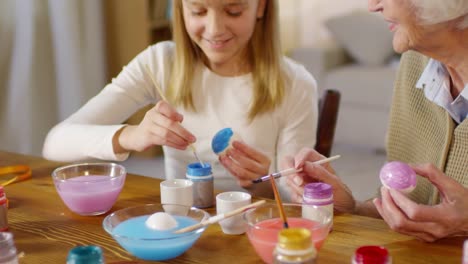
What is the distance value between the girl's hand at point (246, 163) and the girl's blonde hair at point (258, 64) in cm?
34

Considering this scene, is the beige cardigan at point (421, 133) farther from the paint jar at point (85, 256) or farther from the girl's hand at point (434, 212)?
the paint jar at point (85, 256)

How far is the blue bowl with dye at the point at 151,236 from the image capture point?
1.16 metres

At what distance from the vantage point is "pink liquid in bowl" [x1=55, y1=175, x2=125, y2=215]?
142 cm

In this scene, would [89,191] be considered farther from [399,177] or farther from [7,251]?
[399,177]

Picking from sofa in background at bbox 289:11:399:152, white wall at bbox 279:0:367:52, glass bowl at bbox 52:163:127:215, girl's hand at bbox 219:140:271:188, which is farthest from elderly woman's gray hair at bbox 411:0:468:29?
white wall at bbox 279:0:367:52

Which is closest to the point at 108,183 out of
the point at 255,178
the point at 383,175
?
the point at 255,178

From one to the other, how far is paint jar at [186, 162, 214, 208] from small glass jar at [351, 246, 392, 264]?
0.55m

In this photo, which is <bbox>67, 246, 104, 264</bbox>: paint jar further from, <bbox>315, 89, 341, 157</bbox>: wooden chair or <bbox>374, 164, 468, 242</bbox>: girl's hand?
<bbox>315, 89, 341, 157</bbox>: wooden chair

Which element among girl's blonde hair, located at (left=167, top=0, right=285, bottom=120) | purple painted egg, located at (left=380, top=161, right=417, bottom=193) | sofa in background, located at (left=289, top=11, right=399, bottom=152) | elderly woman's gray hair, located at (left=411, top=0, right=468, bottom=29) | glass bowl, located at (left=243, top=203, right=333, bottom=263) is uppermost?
elderly woman's gray hair, located at (left=411, top=0, right=468, bottom=29)

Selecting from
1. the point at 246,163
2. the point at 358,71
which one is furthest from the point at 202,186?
the point at 358,71

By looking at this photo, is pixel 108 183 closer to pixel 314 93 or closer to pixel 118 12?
pixel 314 93

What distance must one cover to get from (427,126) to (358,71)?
8.91 feet

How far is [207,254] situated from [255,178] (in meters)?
0.45

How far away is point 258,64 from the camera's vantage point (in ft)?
6.54
